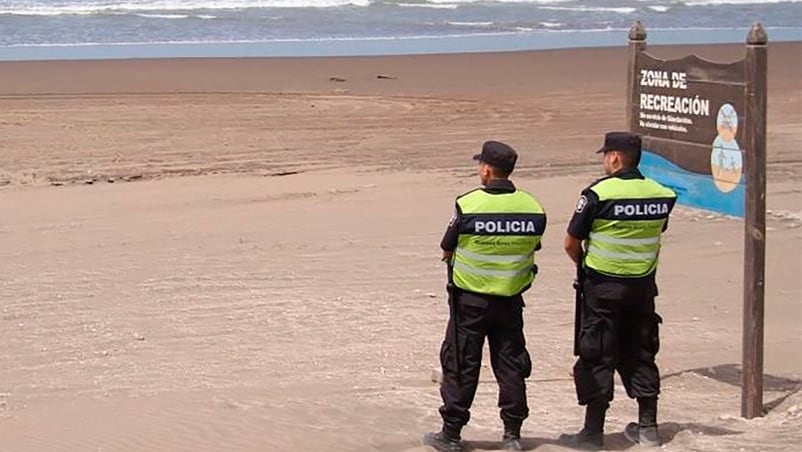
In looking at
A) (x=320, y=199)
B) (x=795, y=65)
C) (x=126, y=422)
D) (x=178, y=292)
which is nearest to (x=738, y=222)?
(x=320, y=199)

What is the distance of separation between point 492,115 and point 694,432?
13374 millimetres

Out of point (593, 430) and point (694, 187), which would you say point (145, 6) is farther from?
point (593, 430)

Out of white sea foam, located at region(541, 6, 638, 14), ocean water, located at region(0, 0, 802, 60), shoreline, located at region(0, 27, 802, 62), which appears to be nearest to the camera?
shoreline, located at region(0, 27, 802, 62)

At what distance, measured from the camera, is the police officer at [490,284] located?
6613 mm

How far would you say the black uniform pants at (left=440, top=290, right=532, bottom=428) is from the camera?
22.0 feet

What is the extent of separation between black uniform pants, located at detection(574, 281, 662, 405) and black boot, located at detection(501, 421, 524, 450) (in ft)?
1.28

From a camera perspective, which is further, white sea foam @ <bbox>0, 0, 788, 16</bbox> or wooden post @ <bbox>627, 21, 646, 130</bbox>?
white sea foam @ <bbox>0, 0, 788, 16</bbox>

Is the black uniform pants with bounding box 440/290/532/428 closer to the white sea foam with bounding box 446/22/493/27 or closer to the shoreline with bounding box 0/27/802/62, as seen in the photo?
the shoreline with bounding box 0/27/802/62

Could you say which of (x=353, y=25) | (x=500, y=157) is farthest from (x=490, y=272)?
(x=353, y=25)

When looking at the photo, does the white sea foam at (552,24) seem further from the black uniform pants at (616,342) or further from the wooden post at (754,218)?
the black uniform pants at (616,342)

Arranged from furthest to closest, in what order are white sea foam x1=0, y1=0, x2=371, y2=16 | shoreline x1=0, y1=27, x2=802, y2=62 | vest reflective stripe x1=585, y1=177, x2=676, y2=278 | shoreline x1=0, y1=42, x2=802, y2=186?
white sea foam x1=0, y1=0, x2=371, y2=16 → shoreline x1=0, y1=27, x2=802, y2=62 → shoreline x1=0, y1=42, x2=802, y2=186 → vest reflective stripe x1=585, y1=177, x2=676, y2=278

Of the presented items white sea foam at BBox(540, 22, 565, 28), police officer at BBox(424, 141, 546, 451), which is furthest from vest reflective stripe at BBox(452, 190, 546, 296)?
white sea foam at BBox(540, 22, 565, 28)

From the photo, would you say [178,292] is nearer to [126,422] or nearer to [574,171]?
[126,422]

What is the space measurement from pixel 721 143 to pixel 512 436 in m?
2.11
